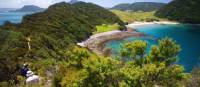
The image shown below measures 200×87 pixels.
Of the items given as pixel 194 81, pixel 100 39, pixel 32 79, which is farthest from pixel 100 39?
pixel 194 81

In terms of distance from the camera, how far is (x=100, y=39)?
16650 centimetres

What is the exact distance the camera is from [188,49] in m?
142

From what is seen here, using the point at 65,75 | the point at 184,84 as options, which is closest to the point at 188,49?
the point at 184,84

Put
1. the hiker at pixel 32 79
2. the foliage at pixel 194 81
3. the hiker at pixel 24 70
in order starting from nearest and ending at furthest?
the foliage at pixel 194 81
the hiker at pixel 32 79
the hiker at pixel 24 70

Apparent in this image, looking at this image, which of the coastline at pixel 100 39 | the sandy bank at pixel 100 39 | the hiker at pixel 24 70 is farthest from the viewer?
the sandy bank at pixel 100 39

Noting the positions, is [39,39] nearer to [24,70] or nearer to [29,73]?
[24,70]

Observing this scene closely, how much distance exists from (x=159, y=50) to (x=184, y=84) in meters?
8.17

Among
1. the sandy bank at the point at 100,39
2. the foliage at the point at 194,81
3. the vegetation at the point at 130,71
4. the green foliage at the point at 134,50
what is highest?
the green foliage at the point at 134,50

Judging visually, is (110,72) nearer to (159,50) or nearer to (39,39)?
(159,50)

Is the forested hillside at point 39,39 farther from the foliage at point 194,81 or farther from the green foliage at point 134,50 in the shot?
the foliage at point 194,81

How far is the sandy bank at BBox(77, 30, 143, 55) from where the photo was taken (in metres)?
140

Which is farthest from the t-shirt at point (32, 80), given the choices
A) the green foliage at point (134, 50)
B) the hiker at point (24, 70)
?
the green foliage at point (134, 50)

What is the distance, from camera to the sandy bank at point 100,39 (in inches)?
5502

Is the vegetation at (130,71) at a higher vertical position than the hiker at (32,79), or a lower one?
higher
